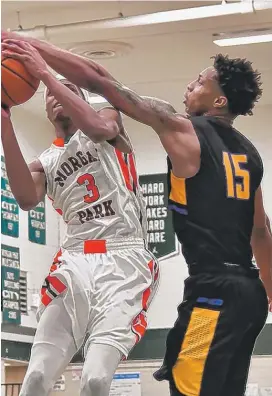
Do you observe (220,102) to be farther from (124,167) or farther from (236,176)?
(124,167)

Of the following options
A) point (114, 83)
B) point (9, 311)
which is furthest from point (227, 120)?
point (9, 311)

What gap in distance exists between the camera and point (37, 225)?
38.3 ft

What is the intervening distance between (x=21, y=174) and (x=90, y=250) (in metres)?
0.54

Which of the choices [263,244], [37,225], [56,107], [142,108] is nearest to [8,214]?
[37,225]

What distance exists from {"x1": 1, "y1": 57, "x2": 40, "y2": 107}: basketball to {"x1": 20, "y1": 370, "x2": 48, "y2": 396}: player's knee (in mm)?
1285

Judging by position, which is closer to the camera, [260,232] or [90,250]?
[90,250]

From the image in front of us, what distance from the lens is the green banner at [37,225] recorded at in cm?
1152

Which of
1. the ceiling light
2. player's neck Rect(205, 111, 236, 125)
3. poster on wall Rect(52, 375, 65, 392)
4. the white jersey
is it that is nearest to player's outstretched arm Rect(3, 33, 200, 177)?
player's neck Rect(205, 111, 236, 125)

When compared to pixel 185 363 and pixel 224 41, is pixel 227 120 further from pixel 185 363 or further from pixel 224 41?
pixel 224 41

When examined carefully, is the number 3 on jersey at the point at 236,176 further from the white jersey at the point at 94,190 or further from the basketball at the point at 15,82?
the basketball at the point at 15,82

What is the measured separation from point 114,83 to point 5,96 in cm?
56

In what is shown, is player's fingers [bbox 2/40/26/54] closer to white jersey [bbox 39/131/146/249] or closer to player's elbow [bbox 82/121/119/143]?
player's elbow [bbox 82/121/119/143]

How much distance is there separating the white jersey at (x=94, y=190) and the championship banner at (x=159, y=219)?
24.0 feet

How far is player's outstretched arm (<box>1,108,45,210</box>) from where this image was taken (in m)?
3.77
